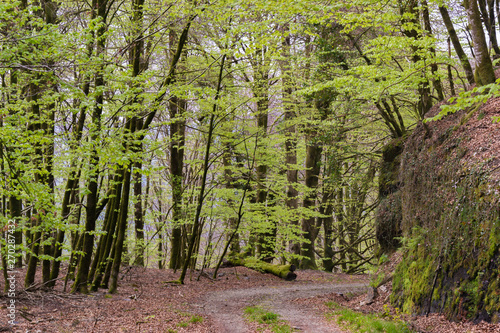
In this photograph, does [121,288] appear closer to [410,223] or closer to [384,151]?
[410,223]

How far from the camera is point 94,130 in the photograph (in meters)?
6.96

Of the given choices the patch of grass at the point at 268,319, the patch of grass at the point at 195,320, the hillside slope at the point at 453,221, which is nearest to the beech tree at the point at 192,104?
the hillside slope at the point at 453,221

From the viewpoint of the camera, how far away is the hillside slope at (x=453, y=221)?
5.69m

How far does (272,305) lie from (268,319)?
1.93 m

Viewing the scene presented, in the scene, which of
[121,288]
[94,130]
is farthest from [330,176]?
[94,130]

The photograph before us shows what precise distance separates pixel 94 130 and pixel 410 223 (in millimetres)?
7246

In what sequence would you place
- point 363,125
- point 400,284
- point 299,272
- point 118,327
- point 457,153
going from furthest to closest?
point 299,272, point 363,125, point 400,284, point 457,153, point 118,327

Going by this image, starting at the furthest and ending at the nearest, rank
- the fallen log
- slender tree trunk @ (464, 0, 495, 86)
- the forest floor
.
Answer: the fallen log, slender tree trunk @ (464, 0, 495, 86), the forest floor

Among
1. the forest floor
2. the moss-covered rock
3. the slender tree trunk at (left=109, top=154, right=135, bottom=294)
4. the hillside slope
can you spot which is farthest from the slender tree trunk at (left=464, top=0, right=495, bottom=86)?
the slender tree trunk at (left=109, top=154, right=135, bottom=294)

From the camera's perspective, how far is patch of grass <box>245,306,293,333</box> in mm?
6742

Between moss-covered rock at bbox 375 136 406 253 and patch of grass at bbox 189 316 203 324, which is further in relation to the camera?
moss-covered rock at bbox 375 136 406 253

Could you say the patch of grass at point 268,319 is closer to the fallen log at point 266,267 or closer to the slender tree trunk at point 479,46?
the fallen log at point 266,267

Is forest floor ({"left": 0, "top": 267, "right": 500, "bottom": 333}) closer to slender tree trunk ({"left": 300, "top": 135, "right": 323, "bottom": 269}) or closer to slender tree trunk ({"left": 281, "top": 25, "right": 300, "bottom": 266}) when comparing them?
slender tree trunk ({"left": 281, "top": 25, "right": 300, "bottom": 266})

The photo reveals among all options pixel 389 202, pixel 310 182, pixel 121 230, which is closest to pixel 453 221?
pixel 389 202
